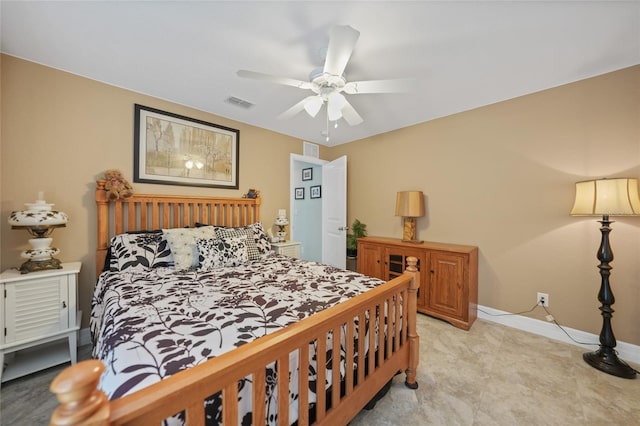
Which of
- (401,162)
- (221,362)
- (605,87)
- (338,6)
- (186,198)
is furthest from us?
(401,162)

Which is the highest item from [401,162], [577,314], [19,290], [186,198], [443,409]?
[401,162]

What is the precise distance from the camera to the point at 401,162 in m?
3.55

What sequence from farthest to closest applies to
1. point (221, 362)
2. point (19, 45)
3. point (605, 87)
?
point (605, 87) < point (19, 45) < point (221, 362)

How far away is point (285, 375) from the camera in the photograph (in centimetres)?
95

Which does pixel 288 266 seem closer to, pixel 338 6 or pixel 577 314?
pixel 338 6

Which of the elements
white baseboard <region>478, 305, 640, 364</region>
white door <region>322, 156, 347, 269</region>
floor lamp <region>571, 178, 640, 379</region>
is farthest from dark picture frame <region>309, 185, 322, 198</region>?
floor lamp <region>571, 178, 640, 379</region>

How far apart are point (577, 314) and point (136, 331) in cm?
347

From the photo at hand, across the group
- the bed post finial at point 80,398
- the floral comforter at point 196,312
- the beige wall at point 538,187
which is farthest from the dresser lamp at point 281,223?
the bed post finial at point 80,398

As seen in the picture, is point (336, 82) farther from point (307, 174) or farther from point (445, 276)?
point (307, 174)

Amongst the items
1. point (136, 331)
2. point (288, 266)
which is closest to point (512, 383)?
point (288, 266)

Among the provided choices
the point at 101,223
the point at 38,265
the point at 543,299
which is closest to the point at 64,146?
the point at 101,223

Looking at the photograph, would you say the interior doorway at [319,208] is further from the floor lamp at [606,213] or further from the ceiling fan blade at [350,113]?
the floor lamp at [606,213]

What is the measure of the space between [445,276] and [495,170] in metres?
1.33

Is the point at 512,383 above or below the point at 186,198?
below
